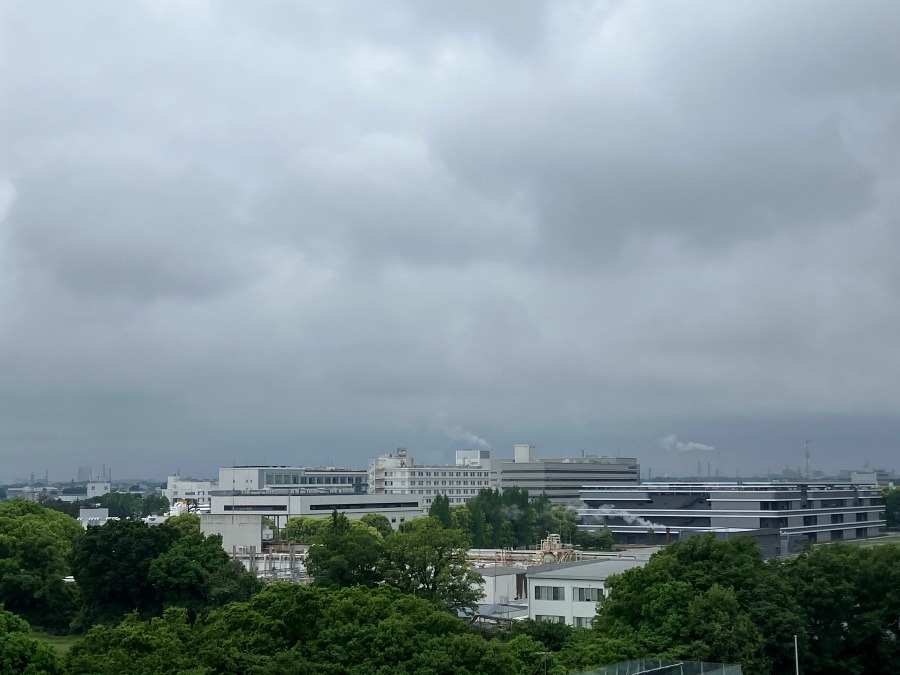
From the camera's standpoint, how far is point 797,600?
33.6 meters

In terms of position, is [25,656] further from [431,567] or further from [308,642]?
[431,567]

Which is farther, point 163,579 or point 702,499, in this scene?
point 702,499

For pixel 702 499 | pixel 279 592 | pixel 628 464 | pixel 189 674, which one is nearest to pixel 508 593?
pixel 279 592

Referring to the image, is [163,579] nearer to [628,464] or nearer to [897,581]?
[897,581]

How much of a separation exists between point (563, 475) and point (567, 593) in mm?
91524

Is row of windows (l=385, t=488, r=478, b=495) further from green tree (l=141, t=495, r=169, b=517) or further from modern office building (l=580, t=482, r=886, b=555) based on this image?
green tree (l=141, t=495, r=169, b=517)

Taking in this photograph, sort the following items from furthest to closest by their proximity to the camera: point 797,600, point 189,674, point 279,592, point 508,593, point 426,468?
point 426,468, point 508,593, point 797,600, point 279,592, point 189,674

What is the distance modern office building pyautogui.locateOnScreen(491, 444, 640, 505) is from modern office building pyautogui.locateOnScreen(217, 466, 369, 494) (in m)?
24.7

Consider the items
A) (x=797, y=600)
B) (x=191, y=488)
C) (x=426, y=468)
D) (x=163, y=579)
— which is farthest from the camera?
(x=191, y=488)

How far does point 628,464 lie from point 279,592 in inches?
4559

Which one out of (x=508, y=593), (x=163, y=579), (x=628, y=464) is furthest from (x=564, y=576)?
(x=628, y=464)

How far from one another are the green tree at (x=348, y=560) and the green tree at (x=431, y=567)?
1.85 feet

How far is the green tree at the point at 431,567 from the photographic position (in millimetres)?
37094

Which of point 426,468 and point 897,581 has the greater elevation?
point 426,468
